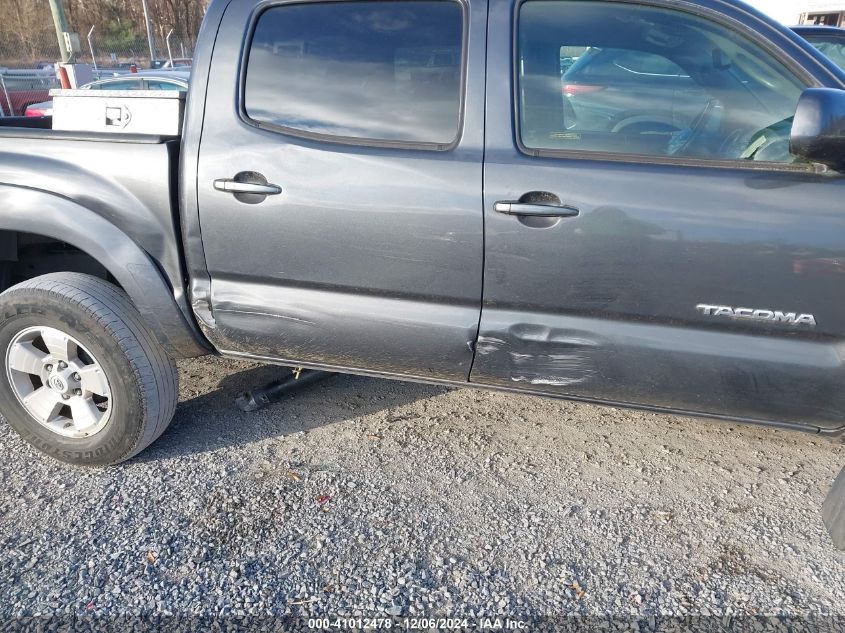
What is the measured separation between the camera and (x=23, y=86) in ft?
52.4

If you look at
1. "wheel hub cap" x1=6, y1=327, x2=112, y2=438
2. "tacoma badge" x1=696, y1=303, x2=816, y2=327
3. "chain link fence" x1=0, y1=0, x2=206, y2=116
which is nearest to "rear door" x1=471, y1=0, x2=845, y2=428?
"tacoma badge" x1=696, y1=303, x2=816, y2=327

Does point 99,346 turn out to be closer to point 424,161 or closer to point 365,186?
point 365,186

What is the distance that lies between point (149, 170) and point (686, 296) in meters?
1.92

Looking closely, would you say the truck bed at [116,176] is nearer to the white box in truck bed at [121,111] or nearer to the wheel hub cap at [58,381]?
the white box in truck bed at [121,111]

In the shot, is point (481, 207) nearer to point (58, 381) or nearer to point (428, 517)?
point (428, 517)

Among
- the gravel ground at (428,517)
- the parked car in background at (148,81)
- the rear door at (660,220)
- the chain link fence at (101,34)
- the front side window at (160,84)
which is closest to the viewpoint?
the rear door at (660,220)

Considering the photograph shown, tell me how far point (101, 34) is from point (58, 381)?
36.9 meters

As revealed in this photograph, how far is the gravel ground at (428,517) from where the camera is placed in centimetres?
206

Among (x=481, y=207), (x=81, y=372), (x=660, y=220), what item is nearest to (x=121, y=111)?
(x=81, y=372)

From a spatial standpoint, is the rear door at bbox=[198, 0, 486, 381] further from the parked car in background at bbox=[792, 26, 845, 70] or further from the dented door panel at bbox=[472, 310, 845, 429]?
the parked car in background at bbox=[792, 26, 845, 70]

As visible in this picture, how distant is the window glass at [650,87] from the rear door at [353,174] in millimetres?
227

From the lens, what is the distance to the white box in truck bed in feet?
8.18

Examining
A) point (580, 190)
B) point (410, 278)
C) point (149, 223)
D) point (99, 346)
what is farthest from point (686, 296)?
point (99, 346)

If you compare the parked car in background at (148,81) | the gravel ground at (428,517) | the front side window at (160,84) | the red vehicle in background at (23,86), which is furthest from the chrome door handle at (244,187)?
the red vehicle in background at (23,86)
